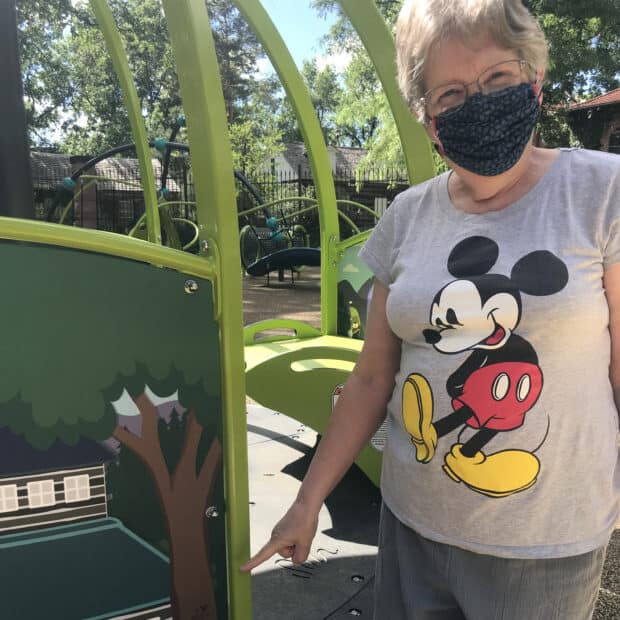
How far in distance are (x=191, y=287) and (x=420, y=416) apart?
17.5 inches

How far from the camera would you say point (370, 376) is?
102cm

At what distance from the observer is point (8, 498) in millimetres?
954

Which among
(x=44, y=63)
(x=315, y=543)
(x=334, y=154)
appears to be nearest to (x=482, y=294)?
(x=315, y=543)

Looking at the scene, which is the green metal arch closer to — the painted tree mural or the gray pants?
the painted tree mural

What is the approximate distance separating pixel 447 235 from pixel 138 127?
3.05 meters

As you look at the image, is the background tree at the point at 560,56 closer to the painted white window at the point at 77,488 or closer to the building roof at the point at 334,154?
the painted white window at the point at 77,488

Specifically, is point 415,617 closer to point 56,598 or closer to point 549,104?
point 56,598

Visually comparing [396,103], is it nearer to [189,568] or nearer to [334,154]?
[189,568]

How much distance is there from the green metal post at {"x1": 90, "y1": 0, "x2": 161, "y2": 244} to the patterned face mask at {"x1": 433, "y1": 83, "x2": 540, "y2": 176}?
2.62 metres

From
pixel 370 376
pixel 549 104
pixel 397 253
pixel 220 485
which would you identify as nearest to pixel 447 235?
pixel 397 253

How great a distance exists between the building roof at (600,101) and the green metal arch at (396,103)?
58.7ft

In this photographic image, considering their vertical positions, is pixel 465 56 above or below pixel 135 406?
above

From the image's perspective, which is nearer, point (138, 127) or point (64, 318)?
point (64, 318)

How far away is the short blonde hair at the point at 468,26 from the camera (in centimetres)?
83
